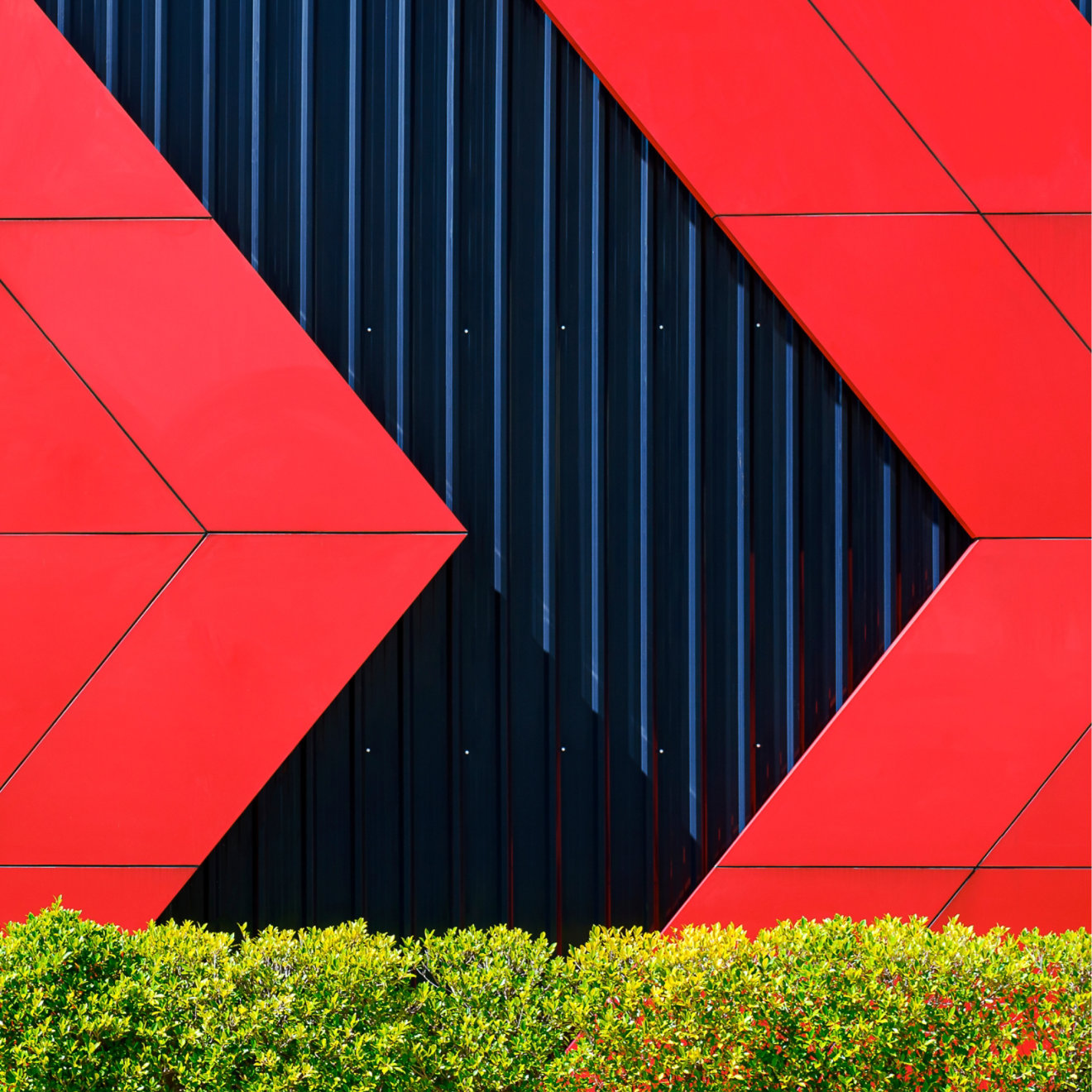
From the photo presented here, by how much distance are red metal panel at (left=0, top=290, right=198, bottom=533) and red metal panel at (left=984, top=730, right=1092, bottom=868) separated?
3306 mm

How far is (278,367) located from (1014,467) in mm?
2826

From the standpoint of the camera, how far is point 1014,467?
3.45 m

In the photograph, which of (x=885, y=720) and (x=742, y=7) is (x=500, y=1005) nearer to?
(x=885, y=720)

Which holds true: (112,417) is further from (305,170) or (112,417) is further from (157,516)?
(305,170)

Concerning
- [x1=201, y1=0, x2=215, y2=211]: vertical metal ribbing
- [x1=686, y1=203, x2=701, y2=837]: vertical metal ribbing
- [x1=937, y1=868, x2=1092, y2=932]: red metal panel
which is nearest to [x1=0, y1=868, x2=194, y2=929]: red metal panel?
[x1=686, y1=203, x2=701, y2=837]: vertical metal ribbing

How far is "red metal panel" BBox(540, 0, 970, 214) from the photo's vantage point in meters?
3.41

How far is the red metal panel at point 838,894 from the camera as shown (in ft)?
11.1

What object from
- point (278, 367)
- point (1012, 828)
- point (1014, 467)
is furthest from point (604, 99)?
point (1012, 828)

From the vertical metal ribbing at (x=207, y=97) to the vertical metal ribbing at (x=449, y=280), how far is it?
0.93 meters

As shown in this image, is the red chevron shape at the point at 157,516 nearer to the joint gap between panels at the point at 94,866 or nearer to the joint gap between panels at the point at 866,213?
the joint gap between panels at the point at 94,866

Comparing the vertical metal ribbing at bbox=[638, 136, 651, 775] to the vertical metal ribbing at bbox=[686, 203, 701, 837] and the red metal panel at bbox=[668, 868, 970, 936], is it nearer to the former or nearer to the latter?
the vertical metal ribbing at bbox=[686, 203, 701, 837]

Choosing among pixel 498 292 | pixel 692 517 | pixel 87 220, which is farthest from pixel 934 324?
pixel 87 220

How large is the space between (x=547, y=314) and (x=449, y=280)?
0.40 metres

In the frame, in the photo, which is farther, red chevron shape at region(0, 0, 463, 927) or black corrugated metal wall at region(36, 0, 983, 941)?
black corrugated metal wall at region(36, 0, 983, 941)
